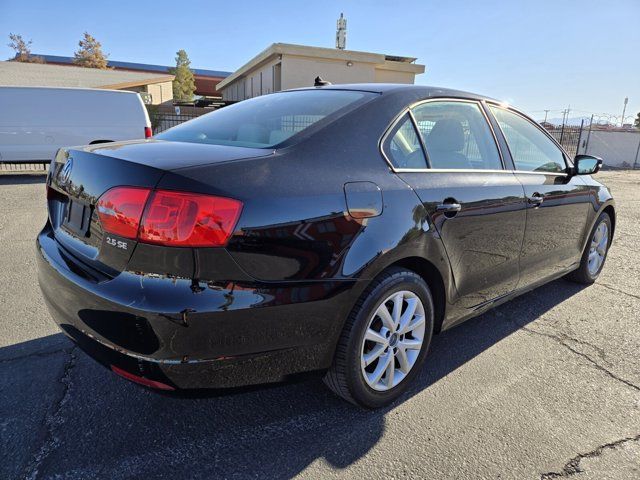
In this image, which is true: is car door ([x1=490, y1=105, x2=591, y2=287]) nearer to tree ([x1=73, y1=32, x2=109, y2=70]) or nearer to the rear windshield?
the rear windshield

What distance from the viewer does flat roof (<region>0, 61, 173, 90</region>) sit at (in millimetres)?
22953

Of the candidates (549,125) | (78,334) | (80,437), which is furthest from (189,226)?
(549,125)

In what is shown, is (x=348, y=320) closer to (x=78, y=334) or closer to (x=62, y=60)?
(x=78, y=334)

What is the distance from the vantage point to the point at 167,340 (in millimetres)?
1647

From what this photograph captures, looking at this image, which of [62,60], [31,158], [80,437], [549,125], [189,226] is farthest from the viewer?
[62,60]

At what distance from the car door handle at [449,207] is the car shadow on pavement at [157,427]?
102cm

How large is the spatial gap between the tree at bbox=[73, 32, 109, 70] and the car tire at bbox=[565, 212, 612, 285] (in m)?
55.9

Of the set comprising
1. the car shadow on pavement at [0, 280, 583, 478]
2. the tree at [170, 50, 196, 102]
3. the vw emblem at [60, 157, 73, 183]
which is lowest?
the car shadow on pavement at [0, 280, 583, 478]

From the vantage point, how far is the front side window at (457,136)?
2.61 meters

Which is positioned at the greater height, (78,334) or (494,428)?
(78,334)

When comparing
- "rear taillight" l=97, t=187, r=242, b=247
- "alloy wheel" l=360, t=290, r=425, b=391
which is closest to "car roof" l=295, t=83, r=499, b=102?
"alloy wheel" l=360, t=290, r=425, b=391

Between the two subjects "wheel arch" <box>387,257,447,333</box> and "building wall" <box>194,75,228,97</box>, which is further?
"building wall" <box>194,75,228,97</box>

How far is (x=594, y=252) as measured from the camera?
171 inches

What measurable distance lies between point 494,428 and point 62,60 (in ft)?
229
